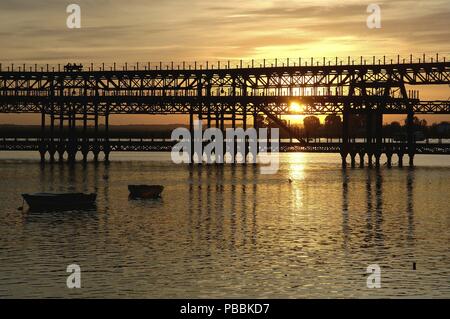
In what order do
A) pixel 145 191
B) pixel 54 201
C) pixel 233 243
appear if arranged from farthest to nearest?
pixel 145 191 < pixel 54 201 < pixel 233 243

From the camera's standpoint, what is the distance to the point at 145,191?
96562 mm

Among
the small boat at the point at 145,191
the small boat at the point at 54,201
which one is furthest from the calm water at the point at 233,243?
the small boat at the point at 54,201

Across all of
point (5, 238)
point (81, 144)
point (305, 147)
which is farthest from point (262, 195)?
point (81, 144)

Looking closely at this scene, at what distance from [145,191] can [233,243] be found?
36475 mm

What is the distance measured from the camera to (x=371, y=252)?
2259 inches

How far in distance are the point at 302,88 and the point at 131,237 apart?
104 meters

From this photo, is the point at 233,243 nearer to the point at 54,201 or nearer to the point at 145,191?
the point at 54,201

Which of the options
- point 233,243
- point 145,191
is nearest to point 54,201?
point 145,191

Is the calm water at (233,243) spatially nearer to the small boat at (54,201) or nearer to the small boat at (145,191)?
the small boat at (145,191)

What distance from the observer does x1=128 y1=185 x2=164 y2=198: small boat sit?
96625mm

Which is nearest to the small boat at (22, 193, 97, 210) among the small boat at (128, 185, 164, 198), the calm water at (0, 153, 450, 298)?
the calm water at (0, 153, 450, 298)
